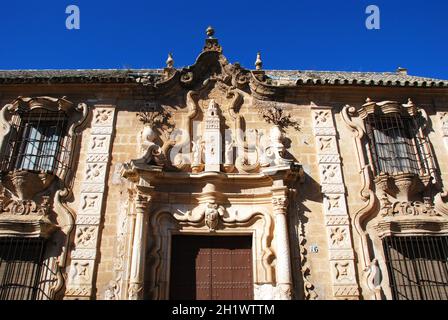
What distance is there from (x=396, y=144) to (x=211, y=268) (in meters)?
4.82

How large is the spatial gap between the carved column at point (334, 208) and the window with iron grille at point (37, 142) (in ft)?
17.4

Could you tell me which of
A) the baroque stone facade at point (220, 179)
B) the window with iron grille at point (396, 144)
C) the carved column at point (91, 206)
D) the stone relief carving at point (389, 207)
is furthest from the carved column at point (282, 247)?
the carved column at point (91, 206)

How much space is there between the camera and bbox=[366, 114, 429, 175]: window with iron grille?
8664mm

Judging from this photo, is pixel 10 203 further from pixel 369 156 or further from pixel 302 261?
pixel 369 156

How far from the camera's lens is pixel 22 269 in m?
7.40

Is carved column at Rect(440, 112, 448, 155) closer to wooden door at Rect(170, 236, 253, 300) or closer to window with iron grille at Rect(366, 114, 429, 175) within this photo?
window with iron grille at Rect(366, 114, 429, 175)

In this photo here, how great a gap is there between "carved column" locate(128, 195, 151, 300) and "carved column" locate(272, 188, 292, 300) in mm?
2384

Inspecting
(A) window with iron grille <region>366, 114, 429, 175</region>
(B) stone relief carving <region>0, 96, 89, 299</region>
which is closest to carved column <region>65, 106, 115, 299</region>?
(B) stone relief carving <region>0, 96, 89, 299</region>

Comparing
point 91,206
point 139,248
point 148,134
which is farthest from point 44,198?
point 148,134

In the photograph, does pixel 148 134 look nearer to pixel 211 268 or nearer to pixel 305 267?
pixel 211 268

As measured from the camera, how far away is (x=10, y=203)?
7.87 m

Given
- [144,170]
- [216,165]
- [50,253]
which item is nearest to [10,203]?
[50,253]

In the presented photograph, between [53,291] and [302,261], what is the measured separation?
4.40m

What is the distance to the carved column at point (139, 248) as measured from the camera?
7012 mm
